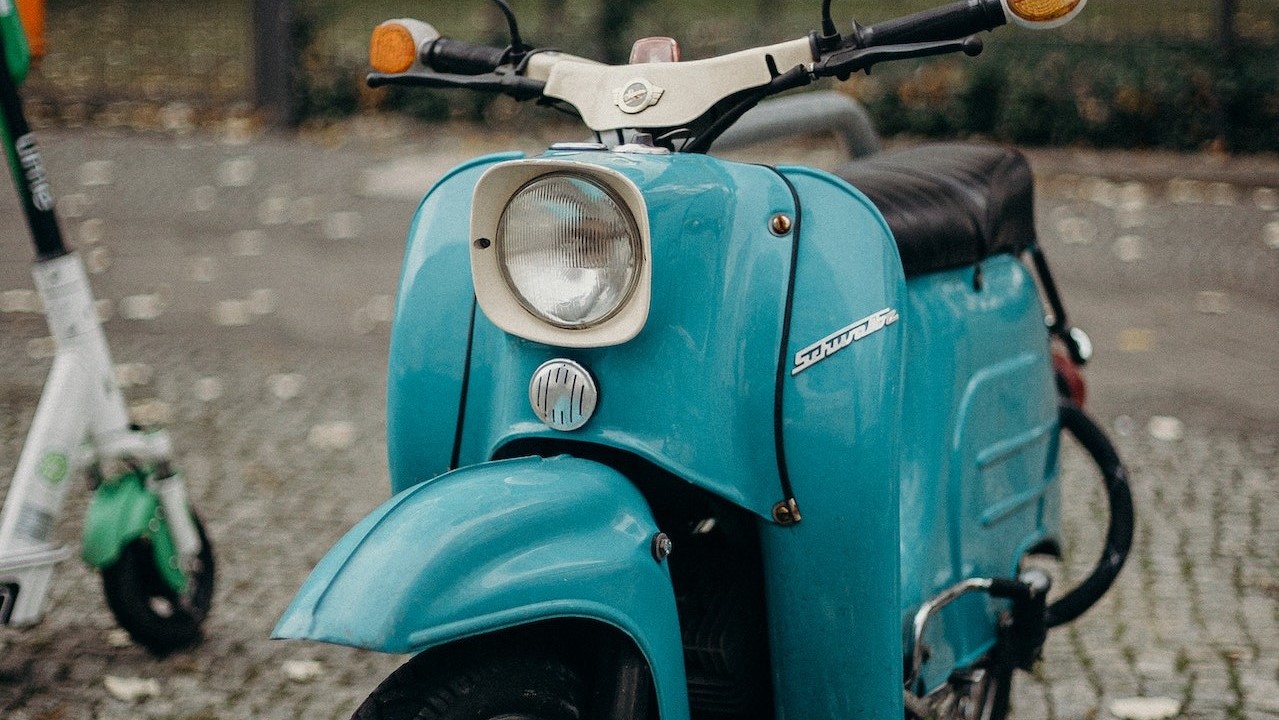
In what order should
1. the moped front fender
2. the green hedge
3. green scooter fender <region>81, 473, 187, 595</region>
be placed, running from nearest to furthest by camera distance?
the moped front fender < green scooter fender <region>81, 473, 187, 595</region> < the green hedge

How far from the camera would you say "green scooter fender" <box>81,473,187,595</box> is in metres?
3.19

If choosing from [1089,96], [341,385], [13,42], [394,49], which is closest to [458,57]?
[394,49]

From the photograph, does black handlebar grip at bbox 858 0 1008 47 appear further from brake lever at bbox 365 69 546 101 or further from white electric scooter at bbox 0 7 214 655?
white electric scooter at bbox 0 7 214 655

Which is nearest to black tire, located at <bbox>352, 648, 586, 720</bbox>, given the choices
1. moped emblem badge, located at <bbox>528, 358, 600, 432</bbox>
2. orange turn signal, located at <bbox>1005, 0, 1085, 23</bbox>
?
moped emblem badge, located at <bbox>528, 358, 600, 432</bbox>

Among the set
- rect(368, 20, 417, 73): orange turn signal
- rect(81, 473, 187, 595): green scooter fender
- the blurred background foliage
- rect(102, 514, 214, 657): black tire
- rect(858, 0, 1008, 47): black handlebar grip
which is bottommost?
the blurred background foliage

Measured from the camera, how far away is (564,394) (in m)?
2.02

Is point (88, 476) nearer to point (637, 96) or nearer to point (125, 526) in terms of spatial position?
point (125, 526)

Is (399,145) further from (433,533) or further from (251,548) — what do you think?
(433,533)

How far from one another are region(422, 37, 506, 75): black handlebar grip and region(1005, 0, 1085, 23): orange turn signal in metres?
0.92

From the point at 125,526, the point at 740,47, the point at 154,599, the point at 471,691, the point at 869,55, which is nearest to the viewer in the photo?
the point at 471,691

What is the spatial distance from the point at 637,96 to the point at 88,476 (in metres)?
1.80

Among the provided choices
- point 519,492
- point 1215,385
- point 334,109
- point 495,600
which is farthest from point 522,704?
point 334,109

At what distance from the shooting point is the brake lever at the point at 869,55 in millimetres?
2064

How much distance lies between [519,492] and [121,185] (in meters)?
7.71
